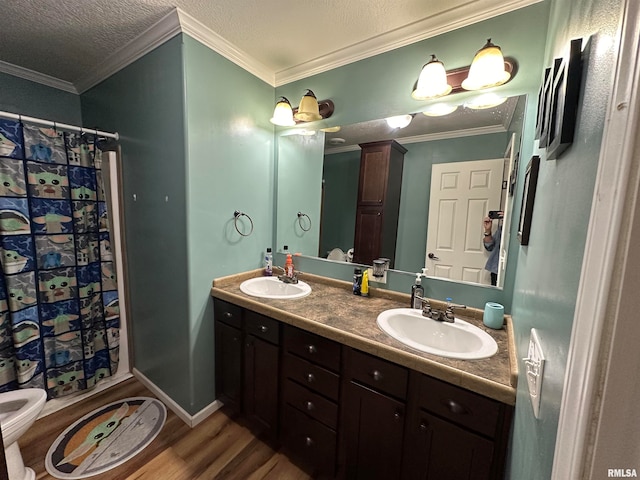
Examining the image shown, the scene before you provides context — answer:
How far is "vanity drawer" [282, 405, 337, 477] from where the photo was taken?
1.27m

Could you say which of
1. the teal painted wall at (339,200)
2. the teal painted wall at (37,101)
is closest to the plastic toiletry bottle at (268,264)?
the teal painted wall at (339,200)

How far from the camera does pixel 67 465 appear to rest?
55.1 inches

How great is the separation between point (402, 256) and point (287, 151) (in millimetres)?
1202

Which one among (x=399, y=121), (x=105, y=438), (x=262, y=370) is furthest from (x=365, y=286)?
(x=105, y=438)

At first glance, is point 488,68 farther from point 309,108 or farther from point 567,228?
point 567,228

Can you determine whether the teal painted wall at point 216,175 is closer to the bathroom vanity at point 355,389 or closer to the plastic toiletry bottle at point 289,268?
the bathroom vanity at point 355,389

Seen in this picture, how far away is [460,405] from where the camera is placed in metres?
0.91

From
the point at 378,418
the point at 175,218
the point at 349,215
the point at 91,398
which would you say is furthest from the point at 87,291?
the point at 378,418

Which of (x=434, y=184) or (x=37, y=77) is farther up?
(x=37, y=77)

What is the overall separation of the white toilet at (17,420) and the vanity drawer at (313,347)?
4.19 ft

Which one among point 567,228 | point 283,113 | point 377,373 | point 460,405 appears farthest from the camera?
point 283,113

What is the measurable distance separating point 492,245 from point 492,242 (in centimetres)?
2

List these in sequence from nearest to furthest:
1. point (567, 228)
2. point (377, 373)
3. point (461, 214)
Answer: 1. point (567, 228)
2. point (377, 373)
3. point (461, 214)

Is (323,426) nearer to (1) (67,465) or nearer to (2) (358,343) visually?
(2) (358,343)
